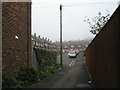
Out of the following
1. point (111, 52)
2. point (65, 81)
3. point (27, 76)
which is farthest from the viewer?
point (65, 81)

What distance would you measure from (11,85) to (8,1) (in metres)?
5.28

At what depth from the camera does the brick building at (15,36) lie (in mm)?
13295

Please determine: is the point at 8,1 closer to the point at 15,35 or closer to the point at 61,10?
the point at 15,35

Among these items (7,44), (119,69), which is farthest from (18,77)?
(119,69)

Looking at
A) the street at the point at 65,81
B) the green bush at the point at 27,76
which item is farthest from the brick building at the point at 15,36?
the street at the point at 65,81

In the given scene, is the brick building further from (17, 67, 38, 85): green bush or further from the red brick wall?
the red brick wall

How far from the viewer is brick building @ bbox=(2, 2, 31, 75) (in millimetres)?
13295

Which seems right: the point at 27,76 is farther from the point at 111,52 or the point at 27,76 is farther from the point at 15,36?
the point at 111,52

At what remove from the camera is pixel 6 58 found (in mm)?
13469

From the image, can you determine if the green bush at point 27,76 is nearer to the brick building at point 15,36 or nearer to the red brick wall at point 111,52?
the brick building at point 15,36

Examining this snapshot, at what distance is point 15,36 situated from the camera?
48.2 ft

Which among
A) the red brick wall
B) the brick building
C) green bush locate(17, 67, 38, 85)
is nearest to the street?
green bush locate(17, 67, 38, 85)

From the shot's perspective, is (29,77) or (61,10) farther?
(61,10)

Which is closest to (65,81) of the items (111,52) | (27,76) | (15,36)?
(27,76)
